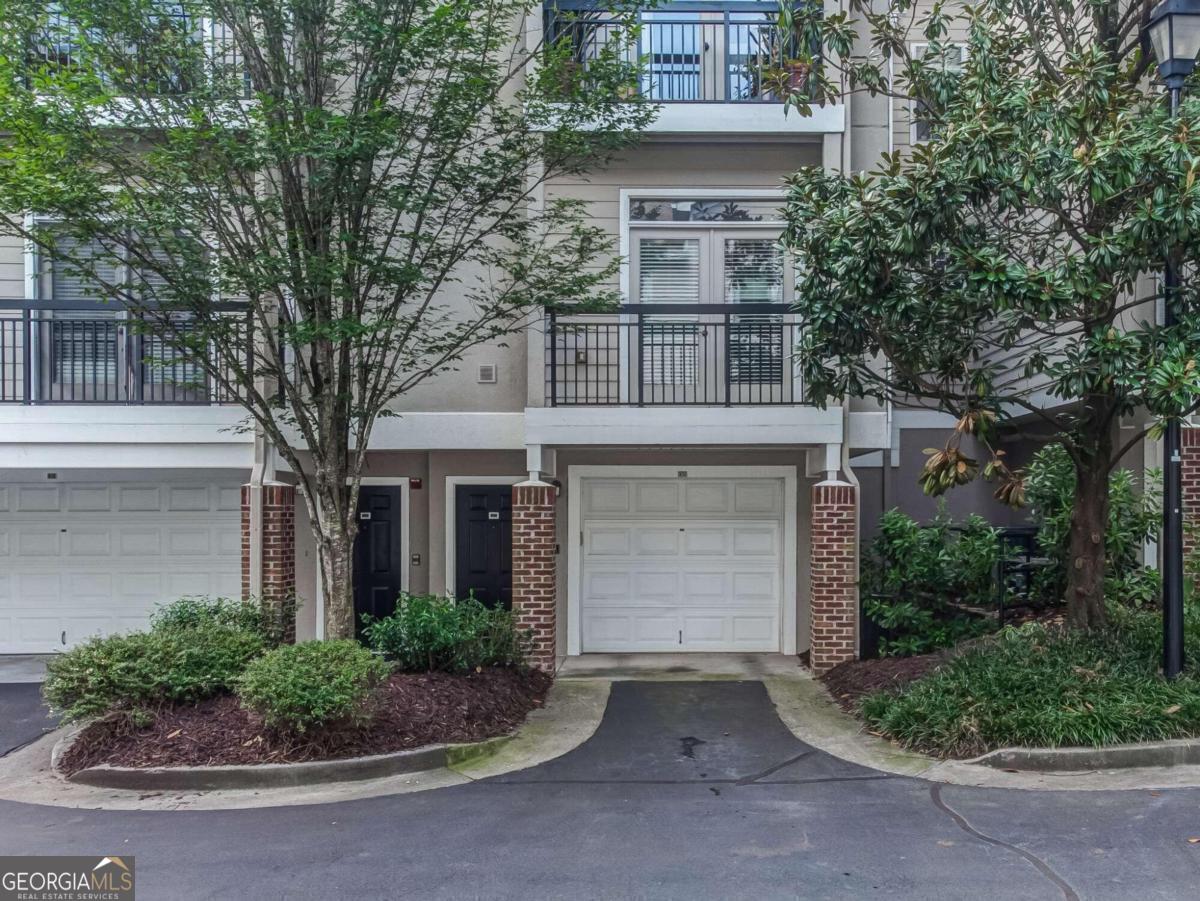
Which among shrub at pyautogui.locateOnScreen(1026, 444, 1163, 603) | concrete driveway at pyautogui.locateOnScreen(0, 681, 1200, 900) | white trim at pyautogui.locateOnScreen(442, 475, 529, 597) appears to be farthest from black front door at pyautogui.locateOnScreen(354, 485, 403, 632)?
shrub at pyautogui.locateOnScreen(1026, 444, 1163, 603)

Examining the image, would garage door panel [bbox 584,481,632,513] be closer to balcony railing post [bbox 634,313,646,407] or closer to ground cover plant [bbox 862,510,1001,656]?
balcony railing post [bbox 634,313,646,407]

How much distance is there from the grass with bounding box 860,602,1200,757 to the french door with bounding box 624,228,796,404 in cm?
338

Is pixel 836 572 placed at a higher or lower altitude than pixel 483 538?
lower

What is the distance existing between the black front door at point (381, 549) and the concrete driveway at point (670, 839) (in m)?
4.54

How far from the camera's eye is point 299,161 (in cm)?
728

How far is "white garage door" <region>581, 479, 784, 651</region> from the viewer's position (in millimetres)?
10336

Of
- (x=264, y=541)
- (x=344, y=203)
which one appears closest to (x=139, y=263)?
(x=344, y=203)

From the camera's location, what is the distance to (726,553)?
1037 cm

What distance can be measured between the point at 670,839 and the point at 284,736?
9.92ft

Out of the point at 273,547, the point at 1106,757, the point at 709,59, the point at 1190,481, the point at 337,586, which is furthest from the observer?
the point at 709,59

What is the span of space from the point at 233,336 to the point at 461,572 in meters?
3.75

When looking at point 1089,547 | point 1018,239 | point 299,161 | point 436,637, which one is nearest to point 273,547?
point 436,637

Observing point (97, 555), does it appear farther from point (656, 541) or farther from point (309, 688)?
point (656, 541)

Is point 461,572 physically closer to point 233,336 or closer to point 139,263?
point 233,336
